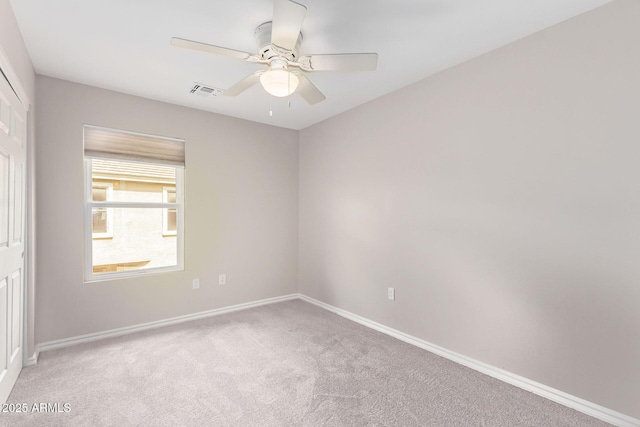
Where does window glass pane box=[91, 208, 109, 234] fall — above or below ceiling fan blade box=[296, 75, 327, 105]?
below

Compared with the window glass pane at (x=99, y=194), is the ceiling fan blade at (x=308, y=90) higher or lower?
higher

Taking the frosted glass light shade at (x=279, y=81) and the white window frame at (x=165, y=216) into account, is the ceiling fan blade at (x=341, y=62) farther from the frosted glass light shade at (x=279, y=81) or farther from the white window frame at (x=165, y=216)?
the white window frame at (x=165, y=216)

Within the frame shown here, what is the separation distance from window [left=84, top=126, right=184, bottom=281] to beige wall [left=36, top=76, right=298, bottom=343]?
98 millimetres

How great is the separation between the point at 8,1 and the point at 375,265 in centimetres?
333

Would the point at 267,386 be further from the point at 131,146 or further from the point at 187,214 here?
the point at 131,146

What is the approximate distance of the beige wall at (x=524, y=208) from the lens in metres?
1.81

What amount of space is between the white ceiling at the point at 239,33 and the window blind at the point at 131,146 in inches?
18.5

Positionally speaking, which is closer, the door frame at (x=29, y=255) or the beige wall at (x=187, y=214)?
the door frame at (x=29, y=255)

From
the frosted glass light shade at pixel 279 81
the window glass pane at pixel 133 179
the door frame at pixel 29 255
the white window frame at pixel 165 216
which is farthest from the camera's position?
the white window frame at pixel 165 216

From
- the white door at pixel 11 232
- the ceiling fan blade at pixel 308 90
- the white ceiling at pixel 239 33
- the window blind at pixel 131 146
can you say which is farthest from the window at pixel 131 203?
the ceiling fan blade at pixel 308 90

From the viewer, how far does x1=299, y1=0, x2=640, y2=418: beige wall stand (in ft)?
5.93

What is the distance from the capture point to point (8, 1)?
72.2 inches

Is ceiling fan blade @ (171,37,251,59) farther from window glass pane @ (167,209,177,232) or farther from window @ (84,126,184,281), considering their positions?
window glass pane @ (167,209,177,232)

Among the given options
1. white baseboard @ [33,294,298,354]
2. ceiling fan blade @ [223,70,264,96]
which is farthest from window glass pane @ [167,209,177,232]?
ceiling fan blade @ [223,70,264,96]
